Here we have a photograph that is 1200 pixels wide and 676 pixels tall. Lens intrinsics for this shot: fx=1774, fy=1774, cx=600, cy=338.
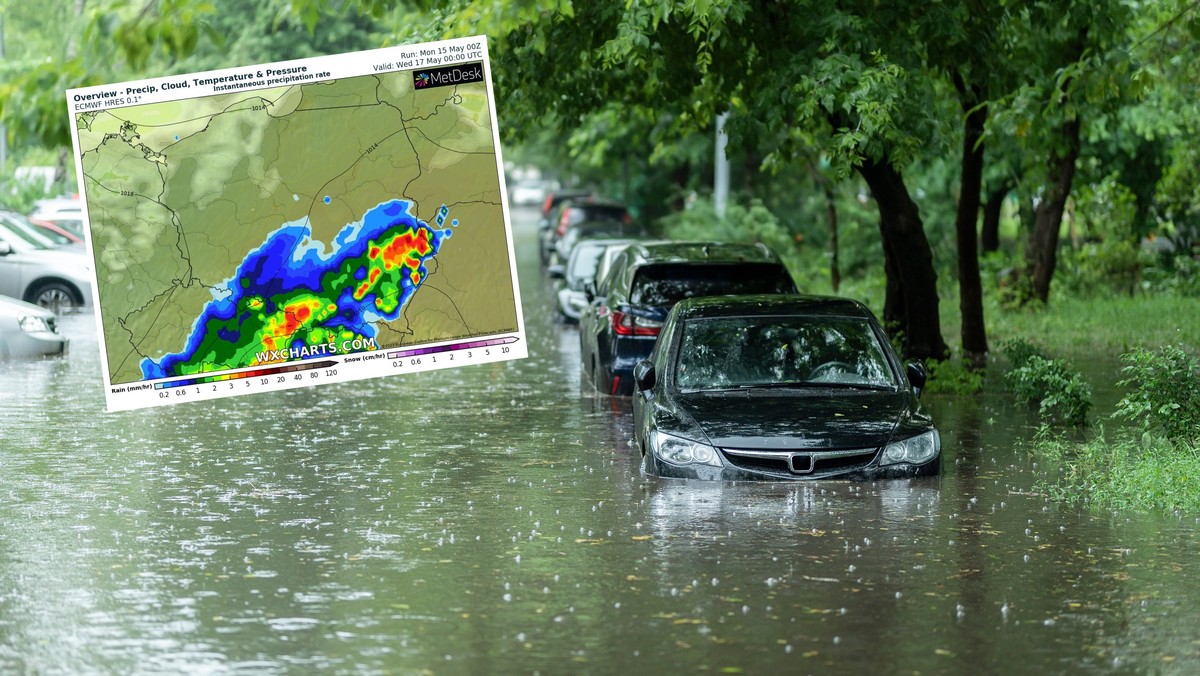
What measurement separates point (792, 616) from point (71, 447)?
27.7 feet

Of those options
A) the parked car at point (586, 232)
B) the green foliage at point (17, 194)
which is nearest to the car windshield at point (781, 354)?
the parked car at point (586, 232)

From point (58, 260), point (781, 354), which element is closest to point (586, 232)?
point (58, 260)

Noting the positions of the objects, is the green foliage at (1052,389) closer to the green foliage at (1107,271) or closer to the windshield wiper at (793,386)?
the windshield wiper at (793,386)

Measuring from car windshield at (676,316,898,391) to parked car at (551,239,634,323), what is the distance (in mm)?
14981

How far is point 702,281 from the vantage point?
18.3 m

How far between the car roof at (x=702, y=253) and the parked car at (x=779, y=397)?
3.96 metres

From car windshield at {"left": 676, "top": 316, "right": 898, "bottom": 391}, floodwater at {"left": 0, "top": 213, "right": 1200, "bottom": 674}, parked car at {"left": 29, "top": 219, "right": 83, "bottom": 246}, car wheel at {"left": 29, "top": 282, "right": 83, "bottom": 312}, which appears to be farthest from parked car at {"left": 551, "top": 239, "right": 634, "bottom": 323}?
car windshield at {"left": 676, "top": 316, "right": 898, "bottom": 391}

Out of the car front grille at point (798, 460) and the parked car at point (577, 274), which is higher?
the parked car at point (577, 274)

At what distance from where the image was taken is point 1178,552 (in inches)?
404

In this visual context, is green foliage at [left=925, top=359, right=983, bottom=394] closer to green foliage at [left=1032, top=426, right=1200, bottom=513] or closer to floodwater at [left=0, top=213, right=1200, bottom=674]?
floodwater at [left=0, top=213, right=1200, bottom=674]

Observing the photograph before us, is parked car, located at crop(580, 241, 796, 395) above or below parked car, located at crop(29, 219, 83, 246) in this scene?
below

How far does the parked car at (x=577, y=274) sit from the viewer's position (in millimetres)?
28969

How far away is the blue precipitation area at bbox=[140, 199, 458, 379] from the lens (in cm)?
1066

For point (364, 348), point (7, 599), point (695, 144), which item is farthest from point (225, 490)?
point (695, 144)
